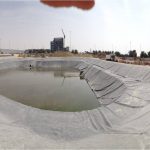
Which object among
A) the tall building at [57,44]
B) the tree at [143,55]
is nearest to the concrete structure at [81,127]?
the tree at [143,55]

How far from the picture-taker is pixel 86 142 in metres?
6.05

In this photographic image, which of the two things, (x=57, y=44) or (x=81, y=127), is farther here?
(x=57, y=44)

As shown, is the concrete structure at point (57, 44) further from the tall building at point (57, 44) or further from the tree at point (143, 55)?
the tree at point (143, 55)

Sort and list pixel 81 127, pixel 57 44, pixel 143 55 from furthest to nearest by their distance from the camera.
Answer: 1. pixel 57 44
2. pixel 143 55
3. pixel 81 127

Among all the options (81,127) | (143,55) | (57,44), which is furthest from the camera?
(57,44)

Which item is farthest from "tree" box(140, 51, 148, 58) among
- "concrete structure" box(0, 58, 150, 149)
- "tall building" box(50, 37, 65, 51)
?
"tall building" box(50, 37, 65, 51)

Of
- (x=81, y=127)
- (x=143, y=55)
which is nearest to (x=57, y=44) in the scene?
(x=143, y=55)

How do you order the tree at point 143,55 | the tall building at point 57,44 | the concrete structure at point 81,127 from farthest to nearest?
the tall building at point 57,44
the tree at point 143,55
the concrete structure at point 81,127

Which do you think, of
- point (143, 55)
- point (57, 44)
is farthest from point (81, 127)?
point (57, 44)

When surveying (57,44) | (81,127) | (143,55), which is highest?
(57,44)

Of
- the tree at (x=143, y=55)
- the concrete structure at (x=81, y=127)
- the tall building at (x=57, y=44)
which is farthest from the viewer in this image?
the tall building at (x=57, y=44)

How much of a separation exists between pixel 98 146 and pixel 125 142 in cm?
66

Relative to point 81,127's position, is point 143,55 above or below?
above

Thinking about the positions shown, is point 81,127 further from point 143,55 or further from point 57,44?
point 57,44
